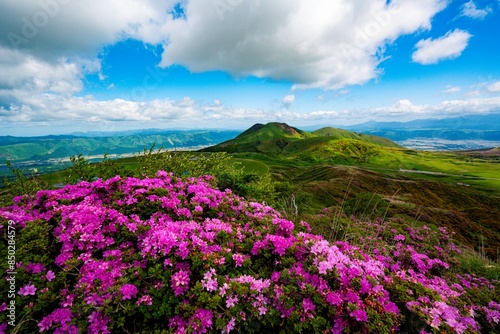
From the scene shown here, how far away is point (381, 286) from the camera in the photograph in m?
4.32

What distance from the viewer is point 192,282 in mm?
4102

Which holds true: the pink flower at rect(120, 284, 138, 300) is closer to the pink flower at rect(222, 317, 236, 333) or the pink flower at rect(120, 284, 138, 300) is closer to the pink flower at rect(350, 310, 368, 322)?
the pink flower at rect(222, 317, 236, 333)

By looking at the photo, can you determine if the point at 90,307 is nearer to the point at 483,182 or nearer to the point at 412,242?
the point at 412,242

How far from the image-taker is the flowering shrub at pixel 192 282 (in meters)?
3.71

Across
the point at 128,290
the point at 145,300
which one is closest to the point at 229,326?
the point at 145,300

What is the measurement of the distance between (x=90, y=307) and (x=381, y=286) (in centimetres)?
482

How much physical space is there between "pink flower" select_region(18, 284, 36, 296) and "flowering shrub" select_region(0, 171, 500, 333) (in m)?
0.02

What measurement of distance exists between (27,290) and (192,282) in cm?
270

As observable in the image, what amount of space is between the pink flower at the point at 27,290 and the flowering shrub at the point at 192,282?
2 cm

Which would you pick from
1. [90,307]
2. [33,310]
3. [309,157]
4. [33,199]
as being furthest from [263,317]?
[309,157]

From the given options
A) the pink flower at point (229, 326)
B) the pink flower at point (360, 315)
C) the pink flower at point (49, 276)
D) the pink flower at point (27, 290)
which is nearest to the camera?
the pink flower at point (229, 326)

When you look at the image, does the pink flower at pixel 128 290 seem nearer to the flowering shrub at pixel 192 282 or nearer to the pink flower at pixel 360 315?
the flowering shrub at pixel 192 282

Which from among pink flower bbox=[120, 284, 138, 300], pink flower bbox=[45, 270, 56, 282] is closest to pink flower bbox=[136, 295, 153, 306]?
pink flower bbox=[120, 284, 138, 300]

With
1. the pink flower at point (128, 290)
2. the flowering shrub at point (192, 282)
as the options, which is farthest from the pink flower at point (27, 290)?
the pink flower at point (128, 290)
